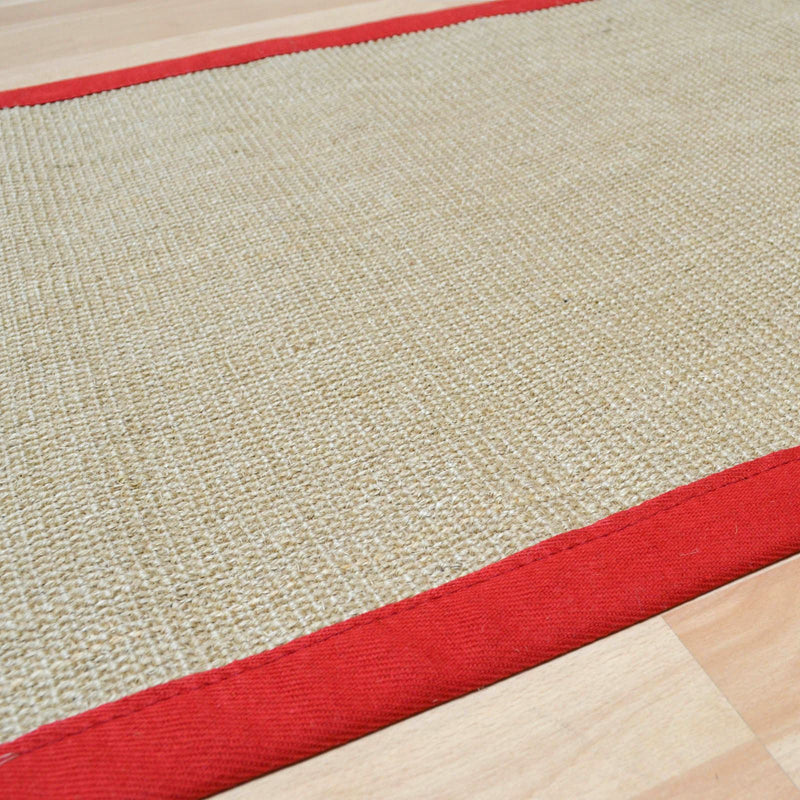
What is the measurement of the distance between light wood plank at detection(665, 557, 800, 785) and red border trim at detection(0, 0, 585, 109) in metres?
1.02

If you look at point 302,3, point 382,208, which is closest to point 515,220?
point 382,208

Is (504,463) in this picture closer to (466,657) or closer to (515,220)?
(466,657)

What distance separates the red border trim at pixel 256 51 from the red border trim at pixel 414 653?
36.4 inches

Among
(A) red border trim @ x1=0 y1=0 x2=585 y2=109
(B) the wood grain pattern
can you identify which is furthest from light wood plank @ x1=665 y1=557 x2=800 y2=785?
(A) red border trim @ x1=0 y1=0 x2=585 y2=109

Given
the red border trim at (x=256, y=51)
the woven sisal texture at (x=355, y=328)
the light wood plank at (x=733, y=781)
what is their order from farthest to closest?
the red border trim at (x=256, y=51)
the woven sisal texture at (x=355, y=328)
the light wood plank at (x=733, y=781)

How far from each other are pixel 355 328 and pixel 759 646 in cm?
45

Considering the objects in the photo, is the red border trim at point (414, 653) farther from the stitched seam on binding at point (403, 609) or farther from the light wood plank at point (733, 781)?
the light wood plank at point (733, 781)

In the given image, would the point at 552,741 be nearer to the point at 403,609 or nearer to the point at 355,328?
the point at 403,609

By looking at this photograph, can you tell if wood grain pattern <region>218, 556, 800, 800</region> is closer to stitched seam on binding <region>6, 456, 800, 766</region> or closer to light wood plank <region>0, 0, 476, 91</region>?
stitched seam on binding <region>6, 456, 800, 766</region>

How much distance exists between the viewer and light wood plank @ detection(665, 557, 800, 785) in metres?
0.59

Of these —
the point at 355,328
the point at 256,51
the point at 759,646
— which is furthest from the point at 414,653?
the point at 256,51

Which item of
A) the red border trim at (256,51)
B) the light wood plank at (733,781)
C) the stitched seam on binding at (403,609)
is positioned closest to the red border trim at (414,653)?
the stitched seam on binding at (403,609)

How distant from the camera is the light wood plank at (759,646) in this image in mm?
592

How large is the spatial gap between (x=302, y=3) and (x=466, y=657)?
1.23 m
